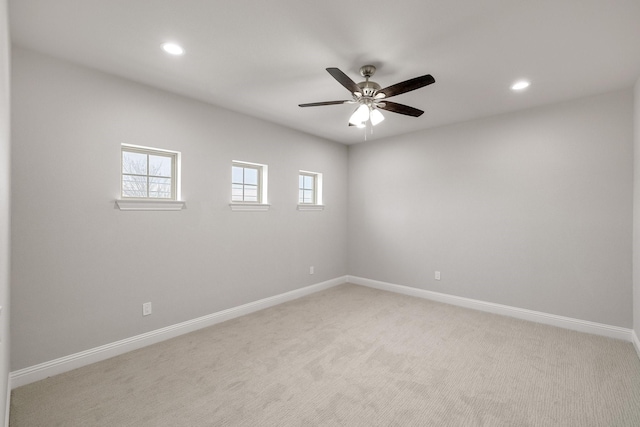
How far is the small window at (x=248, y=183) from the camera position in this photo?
12.4 ft

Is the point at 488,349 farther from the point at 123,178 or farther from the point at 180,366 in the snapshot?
the point at 123,178

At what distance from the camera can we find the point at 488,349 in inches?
111

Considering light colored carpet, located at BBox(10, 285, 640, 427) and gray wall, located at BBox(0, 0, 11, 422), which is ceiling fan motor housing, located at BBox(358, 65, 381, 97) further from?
light colored carpet, located at BBox(10, 285, 640, 427)

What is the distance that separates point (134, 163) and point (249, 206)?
4.42 feet

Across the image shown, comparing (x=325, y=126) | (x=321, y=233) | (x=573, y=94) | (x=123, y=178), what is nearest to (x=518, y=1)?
(x=573, y=94)

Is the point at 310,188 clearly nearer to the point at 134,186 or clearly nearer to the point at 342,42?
the point at 134,186

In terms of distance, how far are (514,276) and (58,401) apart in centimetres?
457

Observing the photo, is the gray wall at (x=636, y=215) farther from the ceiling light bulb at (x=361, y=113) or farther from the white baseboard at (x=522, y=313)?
the ceiling light bulb at (x=361, y=113)

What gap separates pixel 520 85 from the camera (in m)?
2.88

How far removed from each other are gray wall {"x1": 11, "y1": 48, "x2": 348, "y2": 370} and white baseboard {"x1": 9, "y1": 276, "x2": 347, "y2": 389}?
0.06 m

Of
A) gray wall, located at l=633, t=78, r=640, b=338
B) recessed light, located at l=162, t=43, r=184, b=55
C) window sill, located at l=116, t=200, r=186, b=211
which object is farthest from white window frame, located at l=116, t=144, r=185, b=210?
gray wall, located at l=633, t=78, r=640, b=338

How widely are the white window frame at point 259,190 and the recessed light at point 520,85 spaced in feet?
9.65

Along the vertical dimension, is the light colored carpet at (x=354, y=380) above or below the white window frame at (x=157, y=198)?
below

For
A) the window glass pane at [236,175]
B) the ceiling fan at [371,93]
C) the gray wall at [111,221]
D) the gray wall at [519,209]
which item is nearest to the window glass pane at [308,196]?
the gray wall at [111,221]
